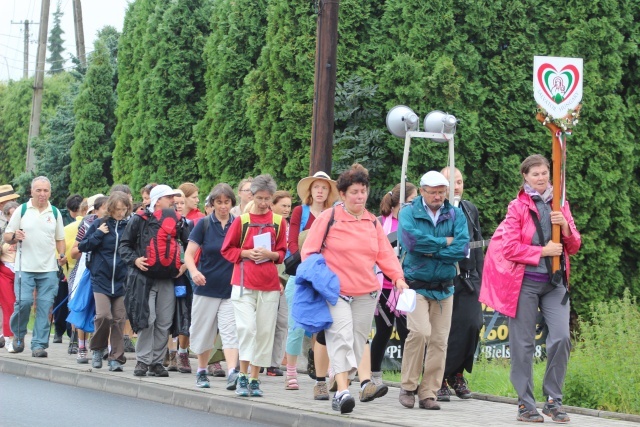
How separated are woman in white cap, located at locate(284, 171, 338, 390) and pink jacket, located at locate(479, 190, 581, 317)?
2.46 metres

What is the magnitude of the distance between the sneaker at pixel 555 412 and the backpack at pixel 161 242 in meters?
4.73

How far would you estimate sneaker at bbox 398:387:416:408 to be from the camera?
10.7 metres

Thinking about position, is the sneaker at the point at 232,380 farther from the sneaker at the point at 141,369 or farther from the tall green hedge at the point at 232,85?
the tall green hedge at the point at 232,85

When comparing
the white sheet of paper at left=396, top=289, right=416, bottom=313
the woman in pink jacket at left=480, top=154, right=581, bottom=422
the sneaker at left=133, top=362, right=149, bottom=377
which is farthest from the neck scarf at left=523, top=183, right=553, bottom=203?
the sneaker at left=133, top=362, right=149, bottom=377

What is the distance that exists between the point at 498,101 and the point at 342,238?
10.6 metres

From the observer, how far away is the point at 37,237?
15492mm

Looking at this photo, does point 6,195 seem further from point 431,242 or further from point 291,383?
point 431,242

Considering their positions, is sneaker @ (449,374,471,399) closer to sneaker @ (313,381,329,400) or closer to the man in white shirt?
sneaker @ (313,381,329,400)

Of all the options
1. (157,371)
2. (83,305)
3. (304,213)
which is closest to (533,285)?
(304,213)

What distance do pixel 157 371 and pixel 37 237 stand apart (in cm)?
327

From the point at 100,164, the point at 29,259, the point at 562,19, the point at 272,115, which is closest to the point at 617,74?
the point at 562,19

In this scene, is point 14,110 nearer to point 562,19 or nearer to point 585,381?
point 562,19

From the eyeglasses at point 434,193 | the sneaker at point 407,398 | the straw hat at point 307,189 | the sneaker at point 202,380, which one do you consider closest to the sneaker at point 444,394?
the sneaker at point 407,398

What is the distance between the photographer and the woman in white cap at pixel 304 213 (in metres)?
12.0
